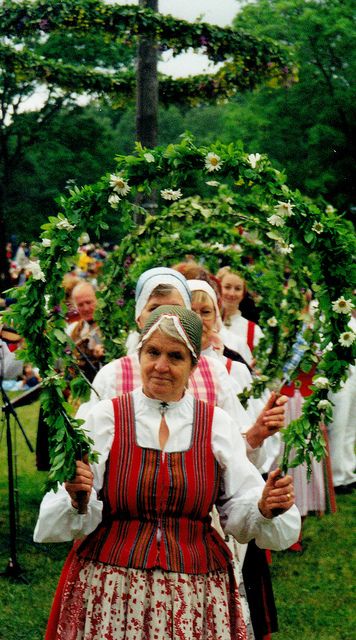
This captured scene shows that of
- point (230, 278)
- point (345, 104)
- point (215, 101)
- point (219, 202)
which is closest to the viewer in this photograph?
point (219, 202)

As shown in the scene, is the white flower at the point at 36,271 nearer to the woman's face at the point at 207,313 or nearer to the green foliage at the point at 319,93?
the woman's face at the point at 207,313

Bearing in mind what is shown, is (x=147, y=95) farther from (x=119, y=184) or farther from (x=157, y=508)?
(x=157, y=508)

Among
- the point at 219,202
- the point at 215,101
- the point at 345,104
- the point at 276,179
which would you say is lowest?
the point at 276,179

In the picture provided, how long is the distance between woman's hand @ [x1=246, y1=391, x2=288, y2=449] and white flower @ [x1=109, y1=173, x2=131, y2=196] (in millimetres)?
1053

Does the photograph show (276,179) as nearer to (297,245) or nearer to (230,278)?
(297,245)

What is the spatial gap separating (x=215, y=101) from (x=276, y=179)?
6.32 m

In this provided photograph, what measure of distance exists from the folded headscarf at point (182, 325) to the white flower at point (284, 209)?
652mm

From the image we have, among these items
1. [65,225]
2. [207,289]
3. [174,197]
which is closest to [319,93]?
[207,289]

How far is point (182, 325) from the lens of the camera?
3484 millimetres

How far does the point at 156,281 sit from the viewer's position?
455cm

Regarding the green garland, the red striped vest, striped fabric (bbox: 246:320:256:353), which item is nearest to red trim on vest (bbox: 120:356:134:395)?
the red striped vest

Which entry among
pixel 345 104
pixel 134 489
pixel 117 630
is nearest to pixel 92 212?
pixel 134 489

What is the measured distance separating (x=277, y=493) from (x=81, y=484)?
2.22ft

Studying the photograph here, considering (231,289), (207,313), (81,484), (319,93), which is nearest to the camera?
(81,484)
